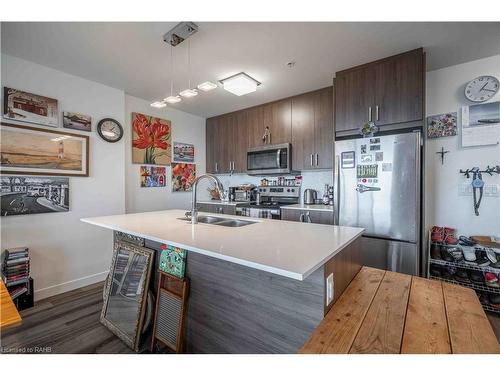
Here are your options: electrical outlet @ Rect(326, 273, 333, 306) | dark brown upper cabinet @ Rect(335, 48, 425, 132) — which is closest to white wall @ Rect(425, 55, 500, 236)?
dark brown upper cabinet @ Rect(335, 48, 425, 132)

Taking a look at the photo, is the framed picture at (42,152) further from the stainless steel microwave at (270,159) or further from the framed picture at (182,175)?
the stainless steel microwave at (270,159)

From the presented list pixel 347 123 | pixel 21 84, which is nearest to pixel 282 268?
pixel 347 123

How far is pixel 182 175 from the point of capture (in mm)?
4133

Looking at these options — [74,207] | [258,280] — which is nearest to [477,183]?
[258,280]

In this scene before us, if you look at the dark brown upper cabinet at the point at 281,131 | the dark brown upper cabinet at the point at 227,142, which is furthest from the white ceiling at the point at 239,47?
the dark brown upper cabinet at the point at 227,142

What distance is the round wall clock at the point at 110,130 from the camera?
117 inches

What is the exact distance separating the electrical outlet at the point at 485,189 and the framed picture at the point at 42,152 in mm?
4281

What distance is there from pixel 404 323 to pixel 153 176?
11.7 feet

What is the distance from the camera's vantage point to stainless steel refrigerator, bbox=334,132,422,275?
2174 mm

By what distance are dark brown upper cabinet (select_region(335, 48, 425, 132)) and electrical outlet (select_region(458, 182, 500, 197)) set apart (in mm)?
995

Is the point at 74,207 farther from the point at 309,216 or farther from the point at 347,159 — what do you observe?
the point at 347,159

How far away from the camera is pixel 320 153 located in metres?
3.16

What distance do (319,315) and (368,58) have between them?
245 centimetres

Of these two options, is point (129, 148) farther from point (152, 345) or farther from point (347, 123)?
point (347, 123)
